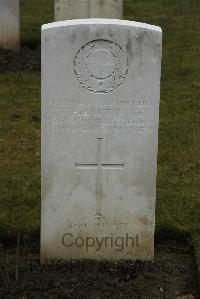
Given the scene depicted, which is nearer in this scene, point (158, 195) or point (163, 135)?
point (158, 195)

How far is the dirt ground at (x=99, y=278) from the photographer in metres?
4.77

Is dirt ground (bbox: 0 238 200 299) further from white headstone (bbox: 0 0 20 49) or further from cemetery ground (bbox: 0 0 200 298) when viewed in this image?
white headstone (bbox: 0 0 20 49)

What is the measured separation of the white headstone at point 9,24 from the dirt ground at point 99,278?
5.62 m

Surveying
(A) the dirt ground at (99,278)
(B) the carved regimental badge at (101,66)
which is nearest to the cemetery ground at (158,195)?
(A) the dirt ground at (99,278)

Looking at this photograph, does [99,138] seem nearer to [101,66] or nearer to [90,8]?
[101,66]

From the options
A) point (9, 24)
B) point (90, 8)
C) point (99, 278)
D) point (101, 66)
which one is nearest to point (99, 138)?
point (101, 66)

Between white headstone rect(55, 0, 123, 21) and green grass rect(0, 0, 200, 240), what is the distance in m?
1.02

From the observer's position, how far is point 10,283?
4777 millimetres

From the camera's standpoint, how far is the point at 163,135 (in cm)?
791

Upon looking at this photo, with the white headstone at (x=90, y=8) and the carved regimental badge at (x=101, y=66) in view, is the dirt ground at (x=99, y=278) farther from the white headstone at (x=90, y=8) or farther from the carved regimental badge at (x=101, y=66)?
the white headstone at (x=90, y=8)

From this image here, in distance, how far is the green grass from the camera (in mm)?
5967

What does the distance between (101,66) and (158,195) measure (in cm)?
188

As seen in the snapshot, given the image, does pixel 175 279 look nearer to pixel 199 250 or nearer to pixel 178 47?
pixel 199 250

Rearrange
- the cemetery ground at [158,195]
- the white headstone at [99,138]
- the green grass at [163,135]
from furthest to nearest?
the green grass at [163,135]
the cemetery ground at [158,195]
the white headstone at [99,138]
